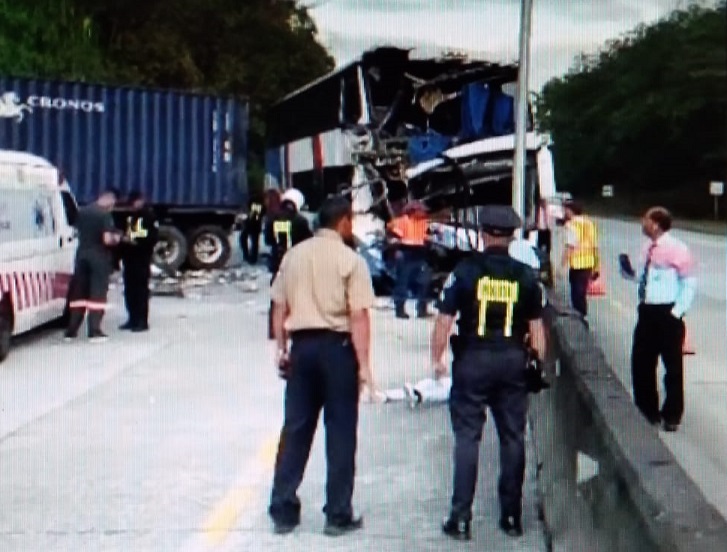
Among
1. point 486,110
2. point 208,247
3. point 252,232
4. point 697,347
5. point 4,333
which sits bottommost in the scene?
point 697,347

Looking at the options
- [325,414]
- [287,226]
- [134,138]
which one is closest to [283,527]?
[325,414]

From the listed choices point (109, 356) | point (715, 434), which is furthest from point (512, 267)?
point (109, 356)

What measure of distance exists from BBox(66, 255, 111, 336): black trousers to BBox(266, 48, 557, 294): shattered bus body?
5754 mm

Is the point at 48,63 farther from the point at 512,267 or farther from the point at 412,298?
the point at 512,267

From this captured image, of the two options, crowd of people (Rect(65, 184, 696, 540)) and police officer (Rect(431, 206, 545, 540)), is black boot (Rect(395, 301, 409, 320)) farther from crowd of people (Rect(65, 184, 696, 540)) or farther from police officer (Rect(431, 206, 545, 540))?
police officer (Rect(431, 206, 545, 540))

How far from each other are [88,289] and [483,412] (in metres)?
9.23

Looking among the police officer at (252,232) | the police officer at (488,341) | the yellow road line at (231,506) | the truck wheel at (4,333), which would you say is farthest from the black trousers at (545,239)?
the police officer at (488,341)

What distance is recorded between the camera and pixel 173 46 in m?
38.9

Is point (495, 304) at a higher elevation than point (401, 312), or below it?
higher

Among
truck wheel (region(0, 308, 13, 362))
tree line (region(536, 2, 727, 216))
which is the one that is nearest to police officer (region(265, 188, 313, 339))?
truck wheel (region(0, 308, 13, 362))

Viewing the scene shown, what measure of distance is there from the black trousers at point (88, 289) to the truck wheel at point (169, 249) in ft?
31.8

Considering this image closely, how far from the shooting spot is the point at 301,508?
22.3 ft

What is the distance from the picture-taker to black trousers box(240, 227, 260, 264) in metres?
28.8

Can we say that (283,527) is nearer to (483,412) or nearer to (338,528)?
(338,528)
